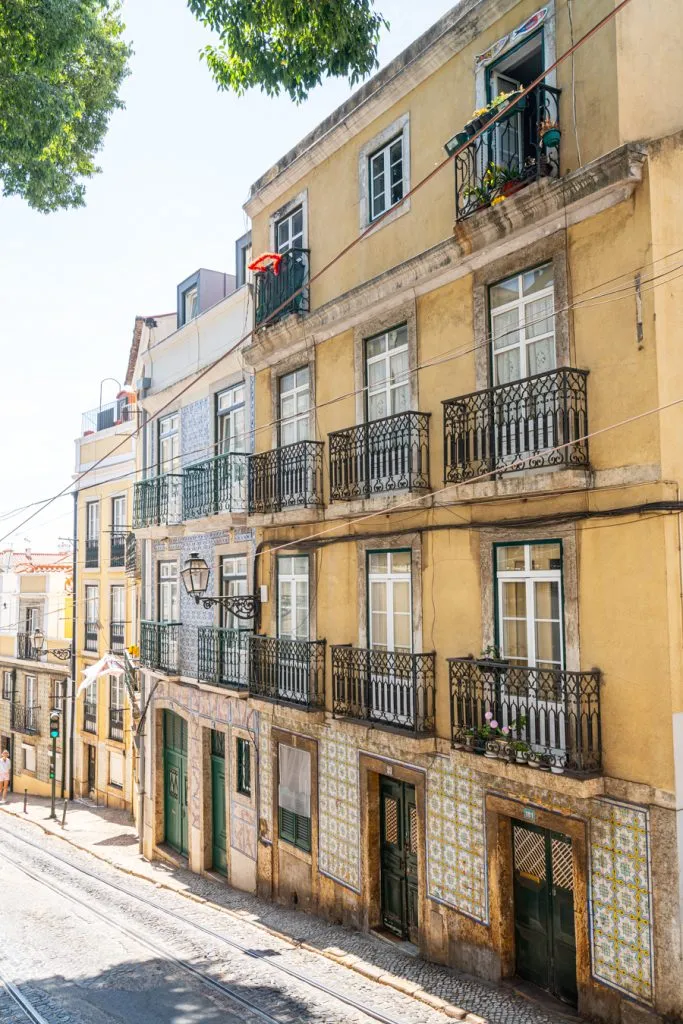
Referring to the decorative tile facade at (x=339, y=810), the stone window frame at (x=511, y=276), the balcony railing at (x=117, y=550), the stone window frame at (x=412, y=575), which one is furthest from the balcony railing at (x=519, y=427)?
the balcony railing at (x=117, y=550)

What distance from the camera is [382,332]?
11.5 metres

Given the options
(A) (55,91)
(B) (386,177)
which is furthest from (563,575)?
(A) (55,91)

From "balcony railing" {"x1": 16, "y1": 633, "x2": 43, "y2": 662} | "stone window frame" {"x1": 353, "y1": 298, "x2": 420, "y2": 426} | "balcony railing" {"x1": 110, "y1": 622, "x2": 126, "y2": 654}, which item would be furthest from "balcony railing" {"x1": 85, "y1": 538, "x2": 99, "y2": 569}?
"stone window frame" {"x1": 353, "y1": 298, "x2": 420, "y2": 426}

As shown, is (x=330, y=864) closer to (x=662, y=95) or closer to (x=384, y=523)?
(x=384, y=523)

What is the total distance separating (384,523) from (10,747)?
74.5 ft

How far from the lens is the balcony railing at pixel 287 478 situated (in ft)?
40.7

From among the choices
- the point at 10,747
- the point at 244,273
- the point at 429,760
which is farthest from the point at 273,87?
the point at 10,747

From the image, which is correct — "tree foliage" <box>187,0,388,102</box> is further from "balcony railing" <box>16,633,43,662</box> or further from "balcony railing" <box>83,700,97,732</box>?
"balcony railing" <box>16,633,43,662</box>

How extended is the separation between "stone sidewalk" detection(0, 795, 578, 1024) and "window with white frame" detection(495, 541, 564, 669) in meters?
3.28

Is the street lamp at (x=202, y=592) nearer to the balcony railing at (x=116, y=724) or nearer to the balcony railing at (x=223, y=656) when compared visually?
the balcony railing at (x=223, y=656)

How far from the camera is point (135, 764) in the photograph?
2253cm

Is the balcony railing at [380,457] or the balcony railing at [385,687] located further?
the balcony railing at [380,457]

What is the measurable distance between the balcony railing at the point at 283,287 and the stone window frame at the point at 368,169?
1.42m

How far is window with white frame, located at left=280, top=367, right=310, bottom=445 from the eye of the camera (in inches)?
517
